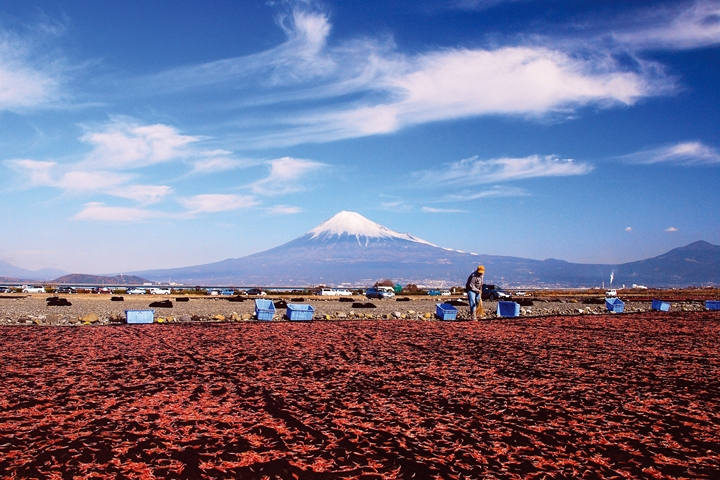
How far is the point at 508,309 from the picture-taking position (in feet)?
100

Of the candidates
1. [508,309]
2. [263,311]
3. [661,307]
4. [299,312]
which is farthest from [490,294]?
[263,311]

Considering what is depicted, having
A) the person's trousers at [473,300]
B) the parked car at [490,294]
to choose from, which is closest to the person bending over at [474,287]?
the person's trousers at [473,300]

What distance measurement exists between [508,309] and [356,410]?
939 inches

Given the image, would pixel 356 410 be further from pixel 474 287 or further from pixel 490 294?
pixel 490 294

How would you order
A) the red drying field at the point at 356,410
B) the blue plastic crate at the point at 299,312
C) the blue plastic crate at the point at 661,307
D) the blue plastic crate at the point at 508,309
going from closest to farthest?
the red drying field at the point at 356,410
the blue plastic crate at the point at 299,312
the blue plastic crate at the point at 508,309
the blue plastic crate at the point at 661,307

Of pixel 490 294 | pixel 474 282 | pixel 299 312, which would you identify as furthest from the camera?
pixel 490 294

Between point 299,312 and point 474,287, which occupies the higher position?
point 474,287

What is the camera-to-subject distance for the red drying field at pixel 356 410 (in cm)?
606

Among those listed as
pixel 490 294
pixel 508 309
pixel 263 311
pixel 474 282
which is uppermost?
pixel 474 282

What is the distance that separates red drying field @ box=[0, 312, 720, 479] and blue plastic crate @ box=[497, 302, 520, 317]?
13930 mm

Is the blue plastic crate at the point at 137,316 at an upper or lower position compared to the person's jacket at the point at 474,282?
lower

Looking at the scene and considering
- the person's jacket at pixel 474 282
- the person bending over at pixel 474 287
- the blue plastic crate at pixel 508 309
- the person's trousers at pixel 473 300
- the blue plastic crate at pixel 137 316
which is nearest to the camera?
the person bending over at pixel 474 287

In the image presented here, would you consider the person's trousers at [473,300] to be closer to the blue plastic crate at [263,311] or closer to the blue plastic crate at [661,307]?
the blue plastic crate at [263,311]

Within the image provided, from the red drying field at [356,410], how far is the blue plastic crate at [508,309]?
13.9 m
